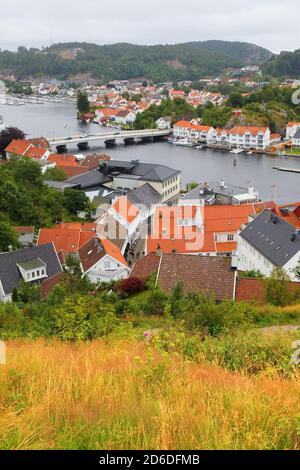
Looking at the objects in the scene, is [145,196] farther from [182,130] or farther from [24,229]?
[182,130]

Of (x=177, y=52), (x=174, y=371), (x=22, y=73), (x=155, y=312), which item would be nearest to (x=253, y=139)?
(x=155, y=312)

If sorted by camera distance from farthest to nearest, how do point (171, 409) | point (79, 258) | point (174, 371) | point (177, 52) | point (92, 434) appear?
point (177, 52), point (79, 258), point (174, 371), point (171, 409), point (92, 434)

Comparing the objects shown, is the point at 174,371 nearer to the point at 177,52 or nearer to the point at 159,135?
the point at 159,135

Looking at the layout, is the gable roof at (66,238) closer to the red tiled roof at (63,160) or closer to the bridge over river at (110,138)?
the red tiled roof at (63,160)

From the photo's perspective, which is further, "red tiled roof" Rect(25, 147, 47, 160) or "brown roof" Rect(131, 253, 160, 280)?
"red tiled roof" Rect(25, 147, 47, 160)

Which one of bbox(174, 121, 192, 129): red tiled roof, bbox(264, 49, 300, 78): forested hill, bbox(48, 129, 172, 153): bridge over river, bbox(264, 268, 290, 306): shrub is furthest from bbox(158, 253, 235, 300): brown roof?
bbox(264, 49, 300, 78): forested hill

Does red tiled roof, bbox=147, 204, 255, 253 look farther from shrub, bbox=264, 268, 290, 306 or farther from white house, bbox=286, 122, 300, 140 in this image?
white house, bbox=286, 122, 300, 140
